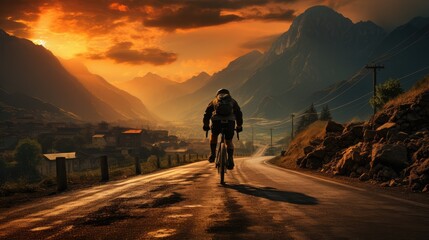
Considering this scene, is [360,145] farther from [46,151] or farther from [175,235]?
[46,151]

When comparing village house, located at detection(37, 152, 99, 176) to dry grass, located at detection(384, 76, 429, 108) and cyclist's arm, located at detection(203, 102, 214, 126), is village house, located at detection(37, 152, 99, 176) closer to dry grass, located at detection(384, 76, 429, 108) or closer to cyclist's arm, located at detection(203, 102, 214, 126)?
dry grass, located at detection(384, 76, 429, 108)

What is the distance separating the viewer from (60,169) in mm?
13344

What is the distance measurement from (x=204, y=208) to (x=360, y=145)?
1263 cm

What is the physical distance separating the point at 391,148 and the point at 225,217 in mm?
9893

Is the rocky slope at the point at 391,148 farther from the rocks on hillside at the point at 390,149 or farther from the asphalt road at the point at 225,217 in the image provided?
the asphalt road at the point at 225,217

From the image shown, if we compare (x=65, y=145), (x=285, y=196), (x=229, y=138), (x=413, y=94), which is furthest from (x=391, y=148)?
(x=65, y=145)

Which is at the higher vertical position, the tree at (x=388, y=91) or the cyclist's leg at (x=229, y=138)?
the tree at (x=388, y=91)

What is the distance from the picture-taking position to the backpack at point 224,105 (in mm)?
11539

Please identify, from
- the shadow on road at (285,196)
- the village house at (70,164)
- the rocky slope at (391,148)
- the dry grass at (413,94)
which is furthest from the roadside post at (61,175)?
the village house at (70,164)

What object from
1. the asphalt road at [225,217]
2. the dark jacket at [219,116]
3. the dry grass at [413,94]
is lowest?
the asphalt road at [225,217]

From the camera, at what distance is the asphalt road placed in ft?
16.7

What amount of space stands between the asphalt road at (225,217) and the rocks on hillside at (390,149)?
4556 millimetres

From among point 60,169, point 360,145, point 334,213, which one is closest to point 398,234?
point 334,213

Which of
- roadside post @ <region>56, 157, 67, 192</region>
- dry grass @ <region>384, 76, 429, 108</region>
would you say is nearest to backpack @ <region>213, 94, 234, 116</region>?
roadside post @ <region>56, 157, 67, 192</region>
